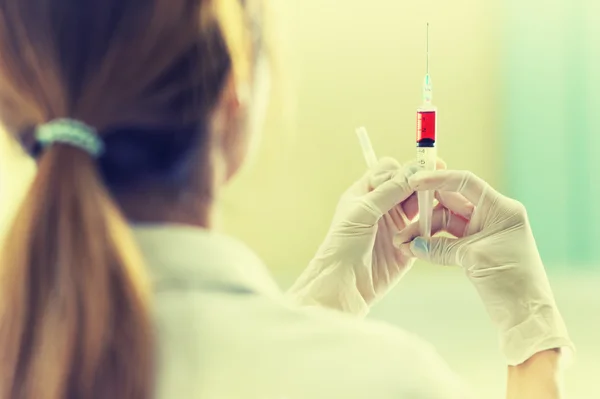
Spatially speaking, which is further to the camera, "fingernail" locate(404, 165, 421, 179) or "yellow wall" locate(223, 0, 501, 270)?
"yellow wall" locate(223, 0, 501, 270)

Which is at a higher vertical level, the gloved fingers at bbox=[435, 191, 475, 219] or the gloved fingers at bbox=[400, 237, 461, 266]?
the gloved fingers at bbox=[435, 191, 475, 219]

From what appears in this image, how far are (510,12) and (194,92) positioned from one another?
3.09 feet

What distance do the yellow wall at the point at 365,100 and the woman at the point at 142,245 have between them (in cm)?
72

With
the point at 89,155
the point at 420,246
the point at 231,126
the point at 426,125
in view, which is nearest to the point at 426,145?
the point at 426,125

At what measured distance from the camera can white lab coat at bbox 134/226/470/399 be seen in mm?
460

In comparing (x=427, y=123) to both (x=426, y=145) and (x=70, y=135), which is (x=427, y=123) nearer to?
(x=426, y=145)

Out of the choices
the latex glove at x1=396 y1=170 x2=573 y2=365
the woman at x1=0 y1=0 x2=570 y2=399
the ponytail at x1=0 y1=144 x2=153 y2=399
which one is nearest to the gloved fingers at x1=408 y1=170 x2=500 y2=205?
the latex glove at x1=396 y1=170 x2=573 y2=365

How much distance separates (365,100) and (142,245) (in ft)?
2.66

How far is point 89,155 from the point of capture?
47 centimetres

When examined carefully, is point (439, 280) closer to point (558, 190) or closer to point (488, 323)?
point (488, 323)

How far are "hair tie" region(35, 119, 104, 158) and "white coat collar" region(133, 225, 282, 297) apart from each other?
7 cm

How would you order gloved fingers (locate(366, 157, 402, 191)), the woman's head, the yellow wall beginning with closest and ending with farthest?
the woman's head → gloved fingers (locate(366, 157, 402, 191)) → the yellow wall

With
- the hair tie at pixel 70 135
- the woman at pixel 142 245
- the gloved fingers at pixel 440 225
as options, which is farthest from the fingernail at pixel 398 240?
the hair tie at pixel 70 135

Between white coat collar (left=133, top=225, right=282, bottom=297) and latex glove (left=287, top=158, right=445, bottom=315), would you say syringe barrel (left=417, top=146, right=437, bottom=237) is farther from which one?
white coat collar (left=133, top=225, right=282, bottom=297)
